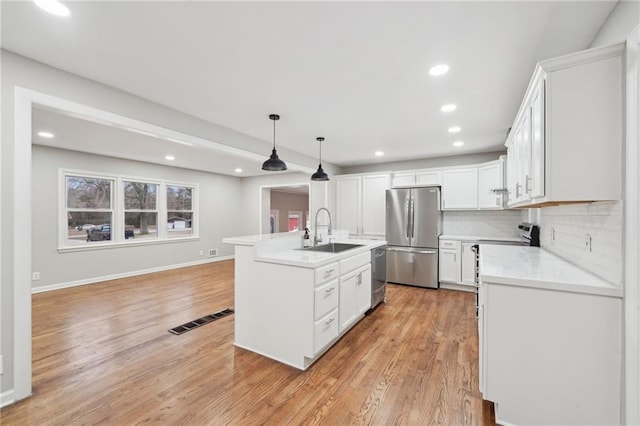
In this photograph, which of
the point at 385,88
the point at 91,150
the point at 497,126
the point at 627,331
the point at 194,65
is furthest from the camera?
the point at 91,150

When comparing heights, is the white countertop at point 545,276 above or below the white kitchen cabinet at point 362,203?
below

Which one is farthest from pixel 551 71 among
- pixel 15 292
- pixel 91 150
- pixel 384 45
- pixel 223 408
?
pixel 91 150

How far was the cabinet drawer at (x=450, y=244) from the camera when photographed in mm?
4770

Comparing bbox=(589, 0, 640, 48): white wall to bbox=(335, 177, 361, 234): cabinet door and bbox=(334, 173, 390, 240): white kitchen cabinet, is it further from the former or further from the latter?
bbox=(335, 177, 361, 234): cabinet door

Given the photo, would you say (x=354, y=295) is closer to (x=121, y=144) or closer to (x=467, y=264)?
(x=467, y=264)

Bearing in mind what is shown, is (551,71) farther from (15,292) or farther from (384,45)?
(15,292)

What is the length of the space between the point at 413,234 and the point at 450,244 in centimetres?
64

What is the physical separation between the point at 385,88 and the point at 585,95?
1.50 m

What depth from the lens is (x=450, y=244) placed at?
4.83 metres

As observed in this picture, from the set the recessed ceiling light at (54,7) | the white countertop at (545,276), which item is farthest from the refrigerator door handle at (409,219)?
the recessed ceiling light at (54,7)

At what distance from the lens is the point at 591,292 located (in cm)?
145

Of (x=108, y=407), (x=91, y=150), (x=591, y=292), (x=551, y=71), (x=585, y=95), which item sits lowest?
(x=108, y=407)

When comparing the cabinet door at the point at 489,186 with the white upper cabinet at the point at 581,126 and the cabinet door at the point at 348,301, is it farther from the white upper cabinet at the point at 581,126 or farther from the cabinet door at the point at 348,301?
the white upper cabinet at the point at 581,126

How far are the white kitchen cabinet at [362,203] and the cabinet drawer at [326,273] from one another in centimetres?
312
